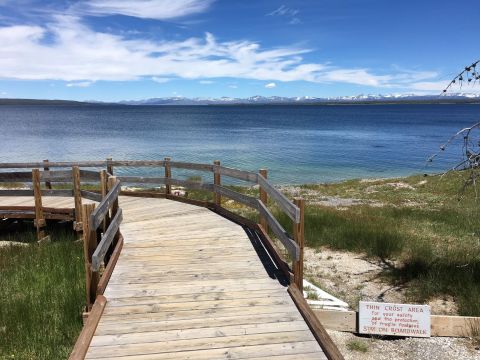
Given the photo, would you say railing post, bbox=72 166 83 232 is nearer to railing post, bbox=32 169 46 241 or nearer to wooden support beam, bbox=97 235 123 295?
railing post, bbox=32 169 46 241

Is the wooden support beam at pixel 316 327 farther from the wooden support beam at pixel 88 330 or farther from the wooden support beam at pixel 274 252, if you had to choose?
the wooden support beam at pixel 88 330

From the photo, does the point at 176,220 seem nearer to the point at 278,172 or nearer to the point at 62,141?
the point at 278,172

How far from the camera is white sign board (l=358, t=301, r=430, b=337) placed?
18.8 ft

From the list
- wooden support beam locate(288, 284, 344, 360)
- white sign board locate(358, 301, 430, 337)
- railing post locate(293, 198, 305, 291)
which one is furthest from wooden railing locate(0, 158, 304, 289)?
white sign board locate(358, 301, 430, 337)

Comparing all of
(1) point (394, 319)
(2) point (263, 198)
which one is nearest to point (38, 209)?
(2) point (263, 198)

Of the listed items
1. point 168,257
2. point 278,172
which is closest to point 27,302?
point 168,257

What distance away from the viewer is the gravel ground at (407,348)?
545cm

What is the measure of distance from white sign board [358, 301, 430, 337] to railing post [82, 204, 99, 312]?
141 inches

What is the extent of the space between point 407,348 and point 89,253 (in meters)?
4.45

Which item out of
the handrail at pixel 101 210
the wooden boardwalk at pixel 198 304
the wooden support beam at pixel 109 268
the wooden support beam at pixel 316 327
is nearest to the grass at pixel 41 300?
the wooden support beam at pixel 109 268

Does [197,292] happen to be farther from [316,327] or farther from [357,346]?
[357,346]

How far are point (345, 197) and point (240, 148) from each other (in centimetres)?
2963

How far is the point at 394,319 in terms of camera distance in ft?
18.9

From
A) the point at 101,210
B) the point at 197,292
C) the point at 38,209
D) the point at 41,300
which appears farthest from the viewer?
the point at 38,209
